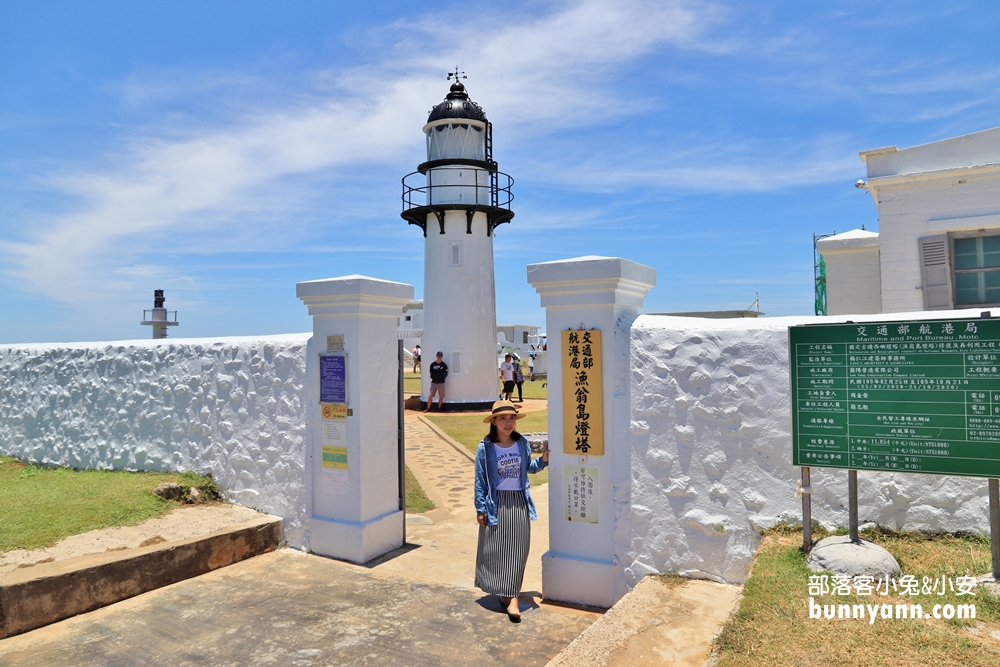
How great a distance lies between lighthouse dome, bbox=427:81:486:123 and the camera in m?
18.5

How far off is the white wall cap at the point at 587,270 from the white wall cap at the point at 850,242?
733 centimetres

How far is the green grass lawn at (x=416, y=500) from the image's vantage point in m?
8.30

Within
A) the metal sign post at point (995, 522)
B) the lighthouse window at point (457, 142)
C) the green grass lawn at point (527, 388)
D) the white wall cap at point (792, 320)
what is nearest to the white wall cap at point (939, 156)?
the white wall cap at point (792, 320)

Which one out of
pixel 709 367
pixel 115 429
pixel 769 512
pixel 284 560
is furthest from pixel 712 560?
pixel 115 429

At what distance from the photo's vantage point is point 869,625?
317 cm

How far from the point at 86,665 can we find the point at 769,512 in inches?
185

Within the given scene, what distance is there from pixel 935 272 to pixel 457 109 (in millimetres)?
13401

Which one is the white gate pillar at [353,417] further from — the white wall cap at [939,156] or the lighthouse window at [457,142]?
the lighthouse window at [457,142]

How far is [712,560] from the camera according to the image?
178 inches

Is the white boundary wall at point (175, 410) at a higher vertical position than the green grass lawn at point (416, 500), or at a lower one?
higher

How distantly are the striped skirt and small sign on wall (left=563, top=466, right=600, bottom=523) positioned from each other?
39 centimetres

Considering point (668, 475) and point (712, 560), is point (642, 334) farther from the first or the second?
point (712, 560)

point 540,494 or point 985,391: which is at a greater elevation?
point 985,391


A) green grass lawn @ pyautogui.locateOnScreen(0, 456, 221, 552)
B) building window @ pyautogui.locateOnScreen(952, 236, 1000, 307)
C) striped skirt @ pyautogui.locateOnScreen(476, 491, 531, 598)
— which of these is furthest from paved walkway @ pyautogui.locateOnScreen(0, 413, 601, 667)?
building window @ pyautogui.locateOnScreen(952, 236, 1000, 307)
